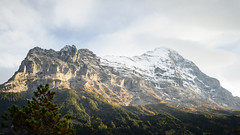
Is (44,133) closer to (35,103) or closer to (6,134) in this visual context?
(35,103)

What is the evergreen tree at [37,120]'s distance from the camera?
48112 millimetres

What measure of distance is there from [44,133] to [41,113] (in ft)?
19.2

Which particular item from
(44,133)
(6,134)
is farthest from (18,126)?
(6,134)

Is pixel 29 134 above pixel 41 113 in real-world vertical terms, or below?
below

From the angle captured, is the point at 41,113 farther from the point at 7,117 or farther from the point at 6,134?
the point at 6,134

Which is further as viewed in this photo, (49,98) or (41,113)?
(49,98)

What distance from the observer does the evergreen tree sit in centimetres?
4811

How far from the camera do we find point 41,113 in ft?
168

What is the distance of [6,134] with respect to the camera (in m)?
195

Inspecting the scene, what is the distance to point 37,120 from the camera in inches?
2076

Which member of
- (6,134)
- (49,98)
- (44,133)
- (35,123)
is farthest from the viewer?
(6,134)

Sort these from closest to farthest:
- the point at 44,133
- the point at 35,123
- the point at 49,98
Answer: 1. the point at 35,123
2. the point at 44,133
3. the point at 49,98

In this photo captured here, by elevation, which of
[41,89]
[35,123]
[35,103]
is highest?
[41,89]

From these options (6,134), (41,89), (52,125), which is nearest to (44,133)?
(52,125)
